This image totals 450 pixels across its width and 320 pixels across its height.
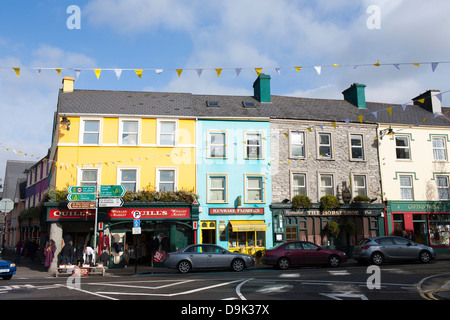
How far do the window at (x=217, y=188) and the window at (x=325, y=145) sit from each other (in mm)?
6860

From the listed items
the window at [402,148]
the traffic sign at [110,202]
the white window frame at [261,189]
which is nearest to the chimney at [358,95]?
the window at [402,148]

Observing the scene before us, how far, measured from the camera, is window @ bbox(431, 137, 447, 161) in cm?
2780

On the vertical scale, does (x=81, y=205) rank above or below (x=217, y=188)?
below

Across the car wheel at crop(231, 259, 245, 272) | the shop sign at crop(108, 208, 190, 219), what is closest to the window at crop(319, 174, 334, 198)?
the shop sign at crop(108, 208, 190, 219)

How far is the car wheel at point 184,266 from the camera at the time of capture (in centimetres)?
1823

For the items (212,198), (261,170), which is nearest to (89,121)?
(212,198)

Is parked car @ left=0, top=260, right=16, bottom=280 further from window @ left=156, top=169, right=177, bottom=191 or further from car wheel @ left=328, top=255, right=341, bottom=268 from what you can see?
car wheel @ left=328, top=255, right=341, bottom=268

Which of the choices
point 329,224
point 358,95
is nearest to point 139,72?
point 329,224

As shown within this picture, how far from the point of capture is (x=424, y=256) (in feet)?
64.2

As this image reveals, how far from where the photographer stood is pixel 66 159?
23297 mm

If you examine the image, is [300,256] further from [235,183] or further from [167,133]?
[167,133]

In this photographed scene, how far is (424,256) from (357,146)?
30.1ft

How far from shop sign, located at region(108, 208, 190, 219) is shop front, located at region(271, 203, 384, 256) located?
222 inches
